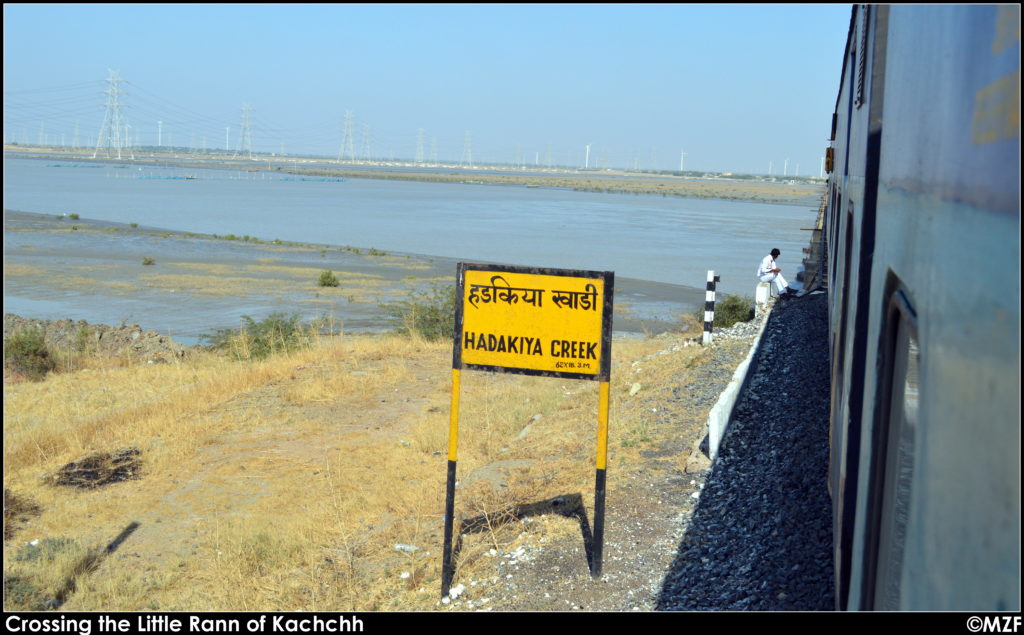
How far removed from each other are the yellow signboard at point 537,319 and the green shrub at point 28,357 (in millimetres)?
13314

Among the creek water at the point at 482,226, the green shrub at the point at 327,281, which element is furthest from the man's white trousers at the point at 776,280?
the green shrub at the point at 327,281

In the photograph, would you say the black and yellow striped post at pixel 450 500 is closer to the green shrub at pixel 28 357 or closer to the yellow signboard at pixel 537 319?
the yellow signboard at pixel 537 319

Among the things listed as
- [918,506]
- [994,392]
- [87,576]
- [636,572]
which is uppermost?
[994,392]

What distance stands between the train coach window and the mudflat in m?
19.2

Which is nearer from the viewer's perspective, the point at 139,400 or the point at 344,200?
the point at 139,400

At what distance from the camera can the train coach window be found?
2062 millimetres

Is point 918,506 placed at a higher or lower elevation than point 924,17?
lower

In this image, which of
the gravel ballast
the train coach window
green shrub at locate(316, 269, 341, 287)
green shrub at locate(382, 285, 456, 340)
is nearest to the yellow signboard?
the gravel ballast

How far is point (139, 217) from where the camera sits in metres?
62.7

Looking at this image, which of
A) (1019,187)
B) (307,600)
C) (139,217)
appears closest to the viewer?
(1019,187)

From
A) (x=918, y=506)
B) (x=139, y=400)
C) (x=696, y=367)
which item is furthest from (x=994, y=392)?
(x=139, y=400)

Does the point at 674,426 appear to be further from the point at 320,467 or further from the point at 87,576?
the point at 87,576

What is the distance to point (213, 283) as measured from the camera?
30.9 m

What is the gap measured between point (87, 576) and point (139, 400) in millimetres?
7055
